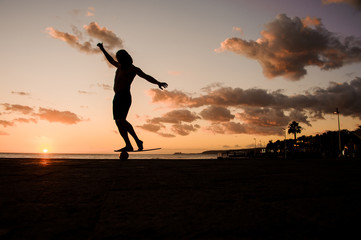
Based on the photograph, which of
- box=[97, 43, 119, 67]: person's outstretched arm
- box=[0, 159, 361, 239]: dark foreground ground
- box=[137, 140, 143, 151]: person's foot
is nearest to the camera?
box=[0, 159, 361, 239]: dark foreground ground

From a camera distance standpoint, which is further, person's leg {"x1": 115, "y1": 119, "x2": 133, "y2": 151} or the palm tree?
the palm tree

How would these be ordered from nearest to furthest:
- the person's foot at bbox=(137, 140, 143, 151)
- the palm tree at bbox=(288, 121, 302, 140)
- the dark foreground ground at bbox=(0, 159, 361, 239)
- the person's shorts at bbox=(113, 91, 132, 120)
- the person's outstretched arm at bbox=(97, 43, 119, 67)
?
1. the dark foreground ground at bbox=(0, 159, 361, 239)
2. the person's shorts at bbox=(113, 91, 132, 120)
3. the person's foot at bbox=(137, 140, 143, 151)
4. the person's outstretched arm at bbox=(97, 43, 119, 67)
5. the palm tree at bbox=(288, 121, 302, 140)

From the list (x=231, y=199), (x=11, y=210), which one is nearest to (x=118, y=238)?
(x=11, y=210)

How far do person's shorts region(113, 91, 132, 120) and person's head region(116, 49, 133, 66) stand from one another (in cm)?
71

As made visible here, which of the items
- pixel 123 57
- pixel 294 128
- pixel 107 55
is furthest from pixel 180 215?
pixel 294 128

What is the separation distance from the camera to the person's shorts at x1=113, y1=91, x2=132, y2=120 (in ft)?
18.3

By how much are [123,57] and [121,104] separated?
109 cm

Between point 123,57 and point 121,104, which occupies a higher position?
point 123,57

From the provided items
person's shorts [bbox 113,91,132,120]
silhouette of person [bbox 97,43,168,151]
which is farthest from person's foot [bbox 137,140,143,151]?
person's shorts [bbox 113,91,132,120]

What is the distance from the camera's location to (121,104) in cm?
561

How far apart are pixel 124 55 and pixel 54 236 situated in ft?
17.2

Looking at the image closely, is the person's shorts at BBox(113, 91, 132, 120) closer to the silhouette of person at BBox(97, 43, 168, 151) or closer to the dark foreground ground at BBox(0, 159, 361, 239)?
the silhouette of person at BBox(97, 43, 168, 151)

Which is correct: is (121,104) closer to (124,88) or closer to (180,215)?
(124,88)

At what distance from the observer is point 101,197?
68.3 inches
